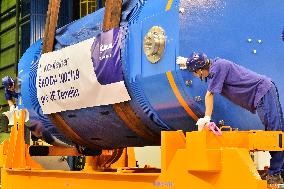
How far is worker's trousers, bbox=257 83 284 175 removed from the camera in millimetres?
3941

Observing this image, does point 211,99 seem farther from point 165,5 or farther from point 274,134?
point 165,5

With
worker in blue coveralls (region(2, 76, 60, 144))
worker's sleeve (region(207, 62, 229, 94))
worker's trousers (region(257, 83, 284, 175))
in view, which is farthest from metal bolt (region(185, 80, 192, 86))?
worker in blue coveralls (region(2, 76, 60, 144))

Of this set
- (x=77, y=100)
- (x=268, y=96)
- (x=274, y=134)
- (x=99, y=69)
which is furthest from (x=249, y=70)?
(x=77, y=100)

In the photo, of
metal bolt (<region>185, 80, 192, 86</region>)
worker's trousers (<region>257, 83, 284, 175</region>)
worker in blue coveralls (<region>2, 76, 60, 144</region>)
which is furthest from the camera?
worker in blue coveralls (<region>2, 76, 60, 144</region>)

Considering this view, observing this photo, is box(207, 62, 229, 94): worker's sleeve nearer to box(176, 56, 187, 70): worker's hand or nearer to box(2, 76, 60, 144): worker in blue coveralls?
box(176, 56, 187, 70): worker's hand

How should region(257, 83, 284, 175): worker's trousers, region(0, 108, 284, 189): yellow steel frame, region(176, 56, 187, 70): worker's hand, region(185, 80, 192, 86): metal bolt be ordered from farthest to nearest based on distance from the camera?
region(185, 80, 192, 86): metal bolt, region(176, 56, 187, 70): worker's hand, region(257, 83, 284, 175): worker's trousers, region(0, 108, 284, 189): yellow steel frame

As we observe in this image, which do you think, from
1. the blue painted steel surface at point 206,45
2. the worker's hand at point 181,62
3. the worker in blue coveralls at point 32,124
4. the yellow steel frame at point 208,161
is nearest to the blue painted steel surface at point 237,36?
the blue painted steel surface at point 206,45

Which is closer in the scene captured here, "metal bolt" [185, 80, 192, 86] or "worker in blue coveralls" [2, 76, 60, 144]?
"metal bolt" [185, 80, 192, 86]

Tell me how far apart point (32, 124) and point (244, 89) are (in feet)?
12.1

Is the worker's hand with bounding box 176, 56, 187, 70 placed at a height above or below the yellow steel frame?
above

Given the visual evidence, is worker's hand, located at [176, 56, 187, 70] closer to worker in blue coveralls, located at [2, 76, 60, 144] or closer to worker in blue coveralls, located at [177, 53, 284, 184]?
worker in blue coveralls, located at [177, 53, 284, 184]

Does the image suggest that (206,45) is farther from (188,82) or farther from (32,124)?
(32,124)

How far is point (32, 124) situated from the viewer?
23.0ft

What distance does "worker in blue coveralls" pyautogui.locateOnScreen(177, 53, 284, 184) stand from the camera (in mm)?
3959
